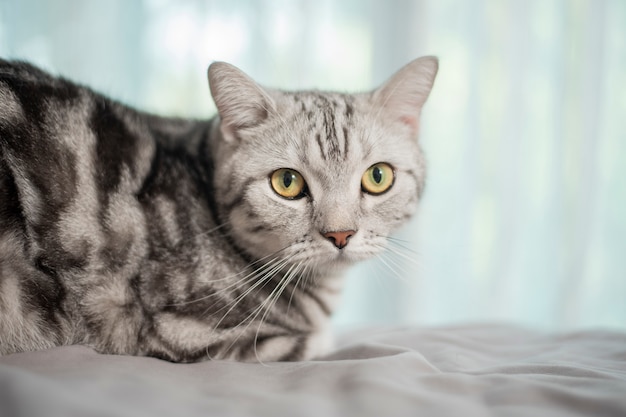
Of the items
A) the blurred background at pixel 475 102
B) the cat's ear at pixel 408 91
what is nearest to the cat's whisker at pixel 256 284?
the cat's ear at pixel 408 91

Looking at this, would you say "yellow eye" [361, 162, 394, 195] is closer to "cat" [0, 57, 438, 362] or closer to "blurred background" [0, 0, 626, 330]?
"cat" [0, 57, 438, 362]

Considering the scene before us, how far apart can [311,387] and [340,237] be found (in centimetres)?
35

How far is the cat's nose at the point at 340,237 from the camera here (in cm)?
111

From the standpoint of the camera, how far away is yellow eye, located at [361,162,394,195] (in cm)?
122

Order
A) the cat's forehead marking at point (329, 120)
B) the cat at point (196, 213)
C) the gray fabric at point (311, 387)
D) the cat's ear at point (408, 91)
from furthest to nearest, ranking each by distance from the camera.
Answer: the cat's ear at point (408, 91) < the cat's forehead marking at point (329, 120) < the cat at point (196, 213) < the gray fabric at point (311, 387)

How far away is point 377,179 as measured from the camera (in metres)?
1.24

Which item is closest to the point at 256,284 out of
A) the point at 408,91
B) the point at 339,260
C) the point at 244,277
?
Result: the point at 244,277

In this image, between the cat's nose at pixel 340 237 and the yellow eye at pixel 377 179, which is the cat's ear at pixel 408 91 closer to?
the yellow eye at pixel 377 179

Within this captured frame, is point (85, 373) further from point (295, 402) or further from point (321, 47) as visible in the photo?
point (321, 47)

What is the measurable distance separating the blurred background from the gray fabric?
1.34 m

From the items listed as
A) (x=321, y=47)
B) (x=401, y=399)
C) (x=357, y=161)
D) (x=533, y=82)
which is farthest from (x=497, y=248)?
(x=401, y=399)

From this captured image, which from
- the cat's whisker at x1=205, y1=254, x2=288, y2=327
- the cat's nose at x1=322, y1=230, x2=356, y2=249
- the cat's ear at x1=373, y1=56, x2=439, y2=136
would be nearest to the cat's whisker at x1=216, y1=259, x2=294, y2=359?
the cat's whisker at x1=205, y1=254, x2=288, y2=327

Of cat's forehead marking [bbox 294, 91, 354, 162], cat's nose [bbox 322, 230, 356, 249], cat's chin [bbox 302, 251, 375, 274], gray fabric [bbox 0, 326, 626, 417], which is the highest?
cat's forehead marking [bbox 294, 91, 354, 162]

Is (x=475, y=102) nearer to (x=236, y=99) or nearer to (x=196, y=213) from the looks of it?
(x=236, y=99)
